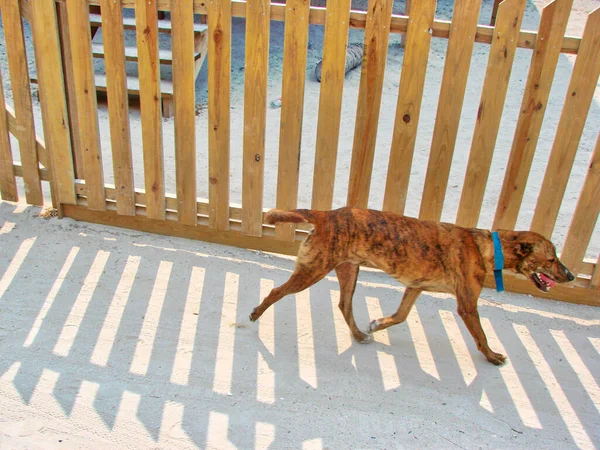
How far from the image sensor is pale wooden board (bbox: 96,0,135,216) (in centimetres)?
439

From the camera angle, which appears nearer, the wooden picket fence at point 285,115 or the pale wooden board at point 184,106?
the wooden picket fence at point 285,115

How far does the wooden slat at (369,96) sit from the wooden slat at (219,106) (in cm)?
99

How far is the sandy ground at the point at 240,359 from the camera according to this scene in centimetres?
326

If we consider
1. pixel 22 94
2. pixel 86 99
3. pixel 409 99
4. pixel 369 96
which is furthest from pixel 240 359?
pixel 22 94

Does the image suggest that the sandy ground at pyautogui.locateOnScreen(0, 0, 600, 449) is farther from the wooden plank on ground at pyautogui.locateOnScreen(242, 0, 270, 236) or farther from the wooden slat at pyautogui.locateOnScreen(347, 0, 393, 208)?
the wooden slat at pyautogui.locateOnScreen(347, 0, 393, 208)

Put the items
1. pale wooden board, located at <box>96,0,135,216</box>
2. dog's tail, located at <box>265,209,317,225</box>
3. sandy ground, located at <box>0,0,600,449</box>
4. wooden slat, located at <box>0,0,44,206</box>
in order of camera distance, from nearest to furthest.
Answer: sandy ground, located at <box>0,0,600,449</box>, dog's tail, located at <box>265,209,317,225</box>, pale wooden board, located at <box>96,0,135,216</box>, wooden slat, located at <box>0,0,44,206</box>

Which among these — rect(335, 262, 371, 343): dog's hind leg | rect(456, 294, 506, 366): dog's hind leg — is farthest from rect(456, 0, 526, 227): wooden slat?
rect(335, 262, 371, 343): dog's hind leg

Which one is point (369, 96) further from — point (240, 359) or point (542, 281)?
point (240, 359)

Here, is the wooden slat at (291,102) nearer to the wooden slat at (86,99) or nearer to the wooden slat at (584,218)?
the wooden slat at (86,99)

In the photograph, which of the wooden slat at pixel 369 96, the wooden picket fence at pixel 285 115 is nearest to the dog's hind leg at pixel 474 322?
the wooden picket fence at pixel 285 115

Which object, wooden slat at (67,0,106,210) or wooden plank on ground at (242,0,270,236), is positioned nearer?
wooden plank on ground at (242,0,270,236)

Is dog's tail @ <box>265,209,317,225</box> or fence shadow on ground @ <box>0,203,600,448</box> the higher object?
dog's tail @ <box>265,209,317,225</box>

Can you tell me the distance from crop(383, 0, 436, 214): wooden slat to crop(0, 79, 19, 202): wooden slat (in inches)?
127

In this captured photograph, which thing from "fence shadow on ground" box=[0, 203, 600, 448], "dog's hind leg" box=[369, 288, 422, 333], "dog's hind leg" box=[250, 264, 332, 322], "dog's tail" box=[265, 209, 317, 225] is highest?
"dog's tail" box=[265, 209, 317, 225]
